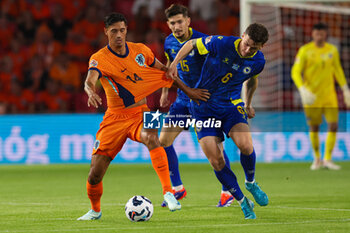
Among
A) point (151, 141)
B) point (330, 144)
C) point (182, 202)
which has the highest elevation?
point (151, 141)

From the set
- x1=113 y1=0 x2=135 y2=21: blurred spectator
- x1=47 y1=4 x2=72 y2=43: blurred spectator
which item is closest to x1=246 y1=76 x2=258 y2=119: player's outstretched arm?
x1=47 y1=4 x2=72 y2=43: blurred spectator

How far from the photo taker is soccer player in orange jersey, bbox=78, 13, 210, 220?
6480 millimetres

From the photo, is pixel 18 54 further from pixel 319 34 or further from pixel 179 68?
pixel 179 68

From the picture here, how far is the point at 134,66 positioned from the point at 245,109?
1.25 meters

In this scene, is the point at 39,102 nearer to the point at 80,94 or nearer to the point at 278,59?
the point at 80,94

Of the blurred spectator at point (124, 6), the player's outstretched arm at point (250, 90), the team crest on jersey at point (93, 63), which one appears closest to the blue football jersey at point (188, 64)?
the player's outstretched arm at point (250, 90)

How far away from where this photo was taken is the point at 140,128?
664cm

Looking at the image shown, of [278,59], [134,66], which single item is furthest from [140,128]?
[278,59]

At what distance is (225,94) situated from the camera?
6844 millimetres

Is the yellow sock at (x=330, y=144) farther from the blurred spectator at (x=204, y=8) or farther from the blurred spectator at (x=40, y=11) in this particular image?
the blurred spectator at (x=40, y=11)

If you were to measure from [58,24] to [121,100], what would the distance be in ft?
37.4

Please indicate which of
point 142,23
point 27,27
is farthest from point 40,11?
point 142,23

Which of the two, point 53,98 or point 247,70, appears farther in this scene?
point 53,98

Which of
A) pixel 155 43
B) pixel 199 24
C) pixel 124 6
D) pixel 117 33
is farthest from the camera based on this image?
pixel 124 6
